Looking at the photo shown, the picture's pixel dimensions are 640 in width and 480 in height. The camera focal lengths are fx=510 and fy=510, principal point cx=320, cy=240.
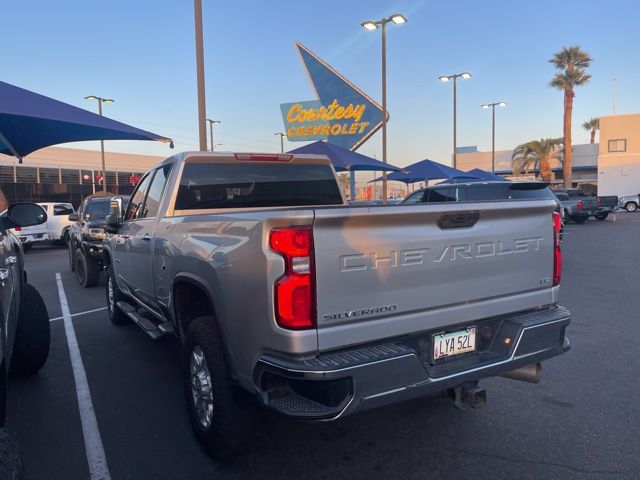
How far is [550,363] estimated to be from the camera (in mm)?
4805

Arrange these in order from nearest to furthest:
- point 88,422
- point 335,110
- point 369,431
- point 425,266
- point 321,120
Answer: point 425,266
point 369,431
point 88,422
point 335,110
point 321,120

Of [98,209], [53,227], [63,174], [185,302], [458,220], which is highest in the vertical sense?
[63,174]

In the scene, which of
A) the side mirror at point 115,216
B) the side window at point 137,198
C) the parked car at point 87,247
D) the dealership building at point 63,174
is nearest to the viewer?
the side window at point 137,198

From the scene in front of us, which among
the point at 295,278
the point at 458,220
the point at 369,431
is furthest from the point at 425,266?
the point at 369,431

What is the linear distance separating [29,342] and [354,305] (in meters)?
3.43

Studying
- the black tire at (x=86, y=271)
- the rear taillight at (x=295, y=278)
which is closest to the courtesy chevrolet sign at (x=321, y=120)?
the black tire at (x=86, y=271)

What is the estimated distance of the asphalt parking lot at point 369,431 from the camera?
10.2 ft

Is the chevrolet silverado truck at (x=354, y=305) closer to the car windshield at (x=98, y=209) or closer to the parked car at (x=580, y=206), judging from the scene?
the car windshield at (x=98, y=209)

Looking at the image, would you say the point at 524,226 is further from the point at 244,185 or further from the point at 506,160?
the point at 506,160

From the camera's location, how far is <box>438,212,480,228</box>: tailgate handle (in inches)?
113

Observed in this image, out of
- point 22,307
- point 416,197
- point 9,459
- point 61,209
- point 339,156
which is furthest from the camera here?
point 61,209

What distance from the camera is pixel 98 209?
1165 cm

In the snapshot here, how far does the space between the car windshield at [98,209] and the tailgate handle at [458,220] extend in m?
9.77

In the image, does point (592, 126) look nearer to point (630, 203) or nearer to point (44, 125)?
point (630, 203)
